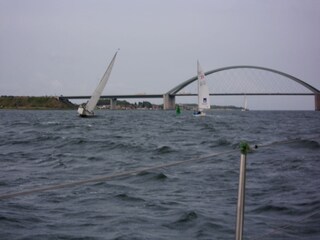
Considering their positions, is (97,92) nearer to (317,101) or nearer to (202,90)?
(202,90)

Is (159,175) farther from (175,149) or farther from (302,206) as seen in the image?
(175,149)

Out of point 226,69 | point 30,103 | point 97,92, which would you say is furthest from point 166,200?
point 30,103

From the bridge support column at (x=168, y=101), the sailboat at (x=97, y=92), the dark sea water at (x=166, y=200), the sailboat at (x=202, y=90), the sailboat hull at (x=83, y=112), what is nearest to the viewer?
the dark sea water at (x=166, y=200)

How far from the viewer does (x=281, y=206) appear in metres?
6.84

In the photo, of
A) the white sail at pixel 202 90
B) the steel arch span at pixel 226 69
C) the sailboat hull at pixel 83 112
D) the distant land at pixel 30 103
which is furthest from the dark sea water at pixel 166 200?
the distant land at pixel 30 103

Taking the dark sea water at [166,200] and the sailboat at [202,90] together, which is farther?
the sailboat at [202,90]

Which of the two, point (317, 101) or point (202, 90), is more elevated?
point (202, 90)

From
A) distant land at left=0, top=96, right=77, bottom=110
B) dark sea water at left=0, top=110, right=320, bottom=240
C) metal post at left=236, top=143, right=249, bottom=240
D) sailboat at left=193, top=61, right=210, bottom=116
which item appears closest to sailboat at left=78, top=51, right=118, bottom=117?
sailboat at left=193, top=61, right=210, bottom=116

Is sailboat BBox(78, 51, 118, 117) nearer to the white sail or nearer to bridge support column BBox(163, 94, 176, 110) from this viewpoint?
the white sail

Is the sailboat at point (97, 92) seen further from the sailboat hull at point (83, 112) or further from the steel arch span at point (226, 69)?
the steel arch span at point (226, 69)

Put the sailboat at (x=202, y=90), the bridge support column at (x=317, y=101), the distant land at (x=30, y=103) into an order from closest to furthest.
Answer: the sailboat at (x=202, y=90) < the bridge support column at (x=317, y=101) < the distant land at (x=30, y=103)

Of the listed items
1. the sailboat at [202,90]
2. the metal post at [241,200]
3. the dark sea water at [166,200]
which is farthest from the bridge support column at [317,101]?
the metal post at [241,200]

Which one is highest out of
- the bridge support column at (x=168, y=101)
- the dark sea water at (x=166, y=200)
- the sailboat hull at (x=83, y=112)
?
the bridge support column at (x=168, y=101)

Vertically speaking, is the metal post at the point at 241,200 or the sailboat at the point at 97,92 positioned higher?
the sailboat at the point at 97,92
